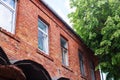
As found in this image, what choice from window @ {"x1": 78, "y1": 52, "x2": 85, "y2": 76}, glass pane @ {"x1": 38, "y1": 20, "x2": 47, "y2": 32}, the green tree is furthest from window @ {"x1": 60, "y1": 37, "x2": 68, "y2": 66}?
window @ {"x1": 78, "y1": 52, "x2": 85, "y2": 76}

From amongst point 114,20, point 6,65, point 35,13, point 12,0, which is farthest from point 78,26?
point 6,65

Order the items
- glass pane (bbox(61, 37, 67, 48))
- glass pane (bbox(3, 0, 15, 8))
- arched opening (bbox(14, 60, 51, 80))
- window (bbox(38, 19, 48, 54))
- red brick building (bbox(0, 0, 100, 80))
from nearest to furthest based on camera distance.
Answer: arched opening (bbox(14, 60, 51, 80)), red brick building (bbox(0, 0, 100, 80)), glass pane (bbox(3, 0, 15, 8)), window (bbox(38, 19, 48, 54)), glass pane (bbox(61, 37, 67, 48))

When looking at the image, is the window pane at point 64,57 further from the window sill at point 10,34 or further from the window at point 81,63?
the window sill at point 10,34

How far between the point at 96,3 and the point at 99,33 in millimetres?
2082

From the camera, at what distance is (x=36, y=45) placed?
34.7ft

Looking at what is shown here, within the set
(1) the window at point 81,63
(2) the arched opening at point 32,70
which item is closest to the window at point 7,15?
(2) the arched opening at point 32,70

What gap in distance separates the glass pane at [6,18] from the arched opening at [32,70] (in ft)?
6.23

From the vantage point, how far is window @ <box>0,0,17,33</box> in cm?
891

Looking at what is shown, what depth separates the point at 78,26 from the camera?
15.9m

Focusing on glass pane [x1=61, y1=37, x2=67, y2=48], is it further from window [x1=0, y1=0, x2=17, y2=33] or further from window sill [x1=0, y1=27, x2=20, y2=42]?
window sill [x1=0, y1=27, x2=20, y2=42]

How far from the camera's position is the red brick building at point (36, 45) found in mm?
8195

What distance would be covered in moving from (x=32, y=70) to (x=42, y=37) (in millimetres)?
3424

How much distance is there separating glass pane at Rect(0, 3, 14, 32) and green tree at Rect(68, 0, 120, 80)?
6.66 meters

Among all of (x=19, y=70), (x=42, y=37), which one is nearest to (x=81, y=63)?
(x=42, y=37)
